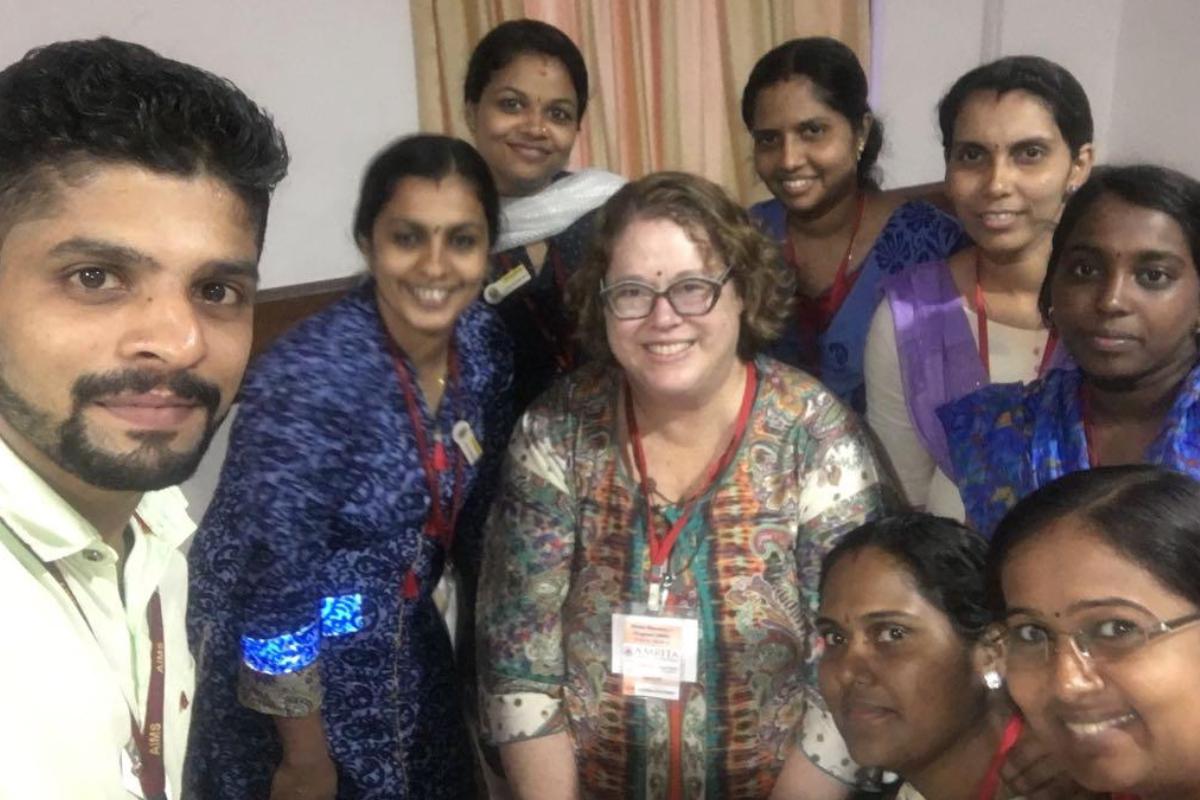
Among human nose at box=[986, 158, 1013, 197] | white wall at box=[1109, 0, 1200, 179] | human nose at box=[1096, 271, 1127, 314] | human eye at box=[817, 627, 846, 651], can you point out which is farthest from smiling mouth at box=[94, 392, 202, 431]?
white wall at box=[1109, 0, 1200, 179]

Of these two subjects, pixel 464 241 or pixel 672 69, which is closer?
pixel 464 241

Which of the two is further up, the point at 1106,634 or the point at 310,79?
the point at 310,79

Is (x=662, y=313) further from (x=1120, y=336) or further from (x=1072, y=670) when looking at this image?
(x=1072, y=670)

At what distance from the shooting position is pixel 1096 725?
1.05 meters

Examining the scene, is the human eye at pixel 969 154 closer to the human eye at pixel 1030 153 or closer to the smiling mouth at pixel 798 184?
the human eye at pixel 1030 153

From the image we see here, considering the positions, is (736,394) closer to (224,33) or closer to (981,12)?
(224,33)

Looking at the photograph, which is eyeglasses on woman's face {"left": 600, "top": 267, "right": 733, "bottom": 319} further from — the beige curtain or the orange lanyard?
the beige curtain

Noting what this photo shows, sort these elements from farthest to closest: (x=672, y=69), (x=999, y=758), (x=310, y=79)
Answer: (x=672, y=69) → (x=310, y=79) → (x=999, y=758)

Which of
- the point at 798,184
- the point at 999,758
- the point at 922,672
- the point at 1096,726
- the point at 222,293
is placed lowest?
the point at 999,758

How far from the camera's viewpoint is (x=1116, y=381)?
4.99ft

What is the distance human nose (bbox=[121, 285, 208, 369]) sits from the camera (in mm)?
1020

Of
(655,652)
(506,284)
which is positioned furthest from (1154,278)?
(506,284)

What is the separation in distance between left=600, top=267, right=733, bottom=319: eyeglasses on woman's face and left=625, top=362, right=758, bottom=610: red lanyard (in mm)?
175

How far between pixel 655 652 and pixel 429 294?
73 centimetres
